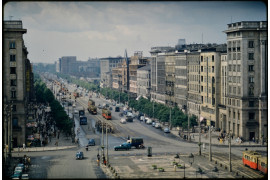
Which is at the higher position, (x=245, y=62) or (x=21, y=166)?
(x=245, y=62)

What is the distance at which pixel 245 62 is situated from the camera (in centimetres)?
9612

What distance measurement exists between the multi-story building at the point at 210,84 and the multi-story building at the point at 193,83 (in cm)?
257

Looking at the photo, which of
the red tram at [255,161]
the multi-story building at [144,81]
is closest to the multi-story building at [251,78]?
the red tram at [255,161]

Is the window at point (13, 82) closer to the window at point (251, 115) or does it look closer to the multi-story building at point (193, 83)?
the window at point (251, 115)

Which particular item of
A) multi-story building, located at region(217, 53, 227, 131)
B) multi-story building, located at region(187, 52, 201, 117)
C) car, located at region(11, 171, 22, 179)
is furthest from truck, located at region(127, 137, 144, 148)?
multi-story building, located at region(187, 52, 201, 117)

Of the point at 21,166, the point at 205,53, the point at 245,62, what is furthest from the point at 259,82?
the point at 21,166

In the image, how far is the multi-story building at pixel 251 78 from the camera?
94562 millimetres

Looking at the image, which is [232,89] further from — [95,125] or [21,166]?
[21,166]

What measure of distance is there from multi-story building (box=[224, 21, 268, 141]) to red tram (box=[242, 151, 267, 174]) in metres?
25.6

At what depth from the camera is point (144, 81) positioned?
586 ft

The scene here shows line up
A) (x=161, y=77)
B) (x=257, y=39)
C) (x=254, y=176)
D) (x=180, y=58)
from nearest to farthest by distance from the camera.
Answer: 1. (x=254, y=176)
2. (x=257, y=39)
3. (x=180, y=58)
4. (x=161, y=77)

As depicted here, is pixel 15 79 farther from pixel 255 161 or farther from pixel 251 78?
pixel 251 78

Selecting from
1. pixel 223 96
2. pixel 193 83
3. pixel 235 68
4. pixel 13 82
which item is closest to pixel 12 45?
pixel 13 82

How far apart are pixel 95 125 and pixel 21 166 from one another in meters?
55.6
